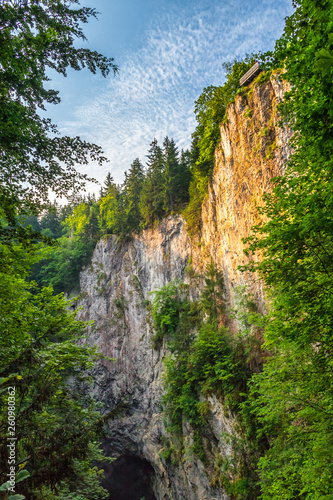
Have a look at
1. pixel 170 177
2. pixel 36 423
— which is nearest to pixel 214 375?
pixel 36 423

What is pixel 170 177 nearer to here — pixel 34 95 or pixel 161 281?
Answer: pixel 161 281

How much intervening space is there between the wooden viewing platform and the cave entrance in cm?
3151

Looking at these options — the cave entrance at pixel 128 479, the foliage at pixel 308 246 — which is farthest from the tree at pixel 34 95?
the cave entrance at pixel 128 479

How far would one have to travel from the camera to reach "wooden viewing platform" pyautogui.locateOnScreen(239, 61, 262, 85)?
15.4 meters

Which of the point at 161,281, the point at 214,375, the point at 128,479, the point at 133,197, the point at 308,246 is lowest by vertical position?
the point at 128,479

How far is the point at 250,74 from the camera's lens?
1591 cm

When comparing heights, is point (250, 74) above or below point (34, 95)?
above

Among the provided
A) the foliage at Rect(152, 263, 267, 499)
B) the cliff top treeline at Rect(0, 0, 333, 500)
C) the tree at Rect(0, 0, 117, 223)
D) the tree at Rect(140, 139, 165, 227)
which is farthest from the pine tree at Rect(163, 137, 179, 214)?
the tree at Rect(0, 0, 117, 223)

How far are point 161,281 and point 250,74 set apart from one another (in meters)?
18.4

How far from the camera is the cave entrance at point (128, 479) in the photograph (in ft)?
84.6

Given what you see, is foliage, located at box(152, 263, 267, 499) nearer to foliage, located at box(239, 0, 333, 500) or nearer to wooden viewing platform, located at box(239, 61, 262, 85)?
foliage, located at box(239, 0, 333, 500)

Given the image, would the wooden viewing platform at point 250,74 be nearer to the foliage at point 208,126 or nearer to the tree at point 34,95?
the foliage at point 208,126

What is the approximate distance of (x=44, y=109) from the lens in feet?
17.2

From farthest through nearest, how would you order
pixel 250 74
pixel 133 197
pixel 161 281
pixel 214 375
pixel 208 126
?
pixel 133 197
pixel 161 281
pixel 208 126
pixel 250 74
pixel 214 375
